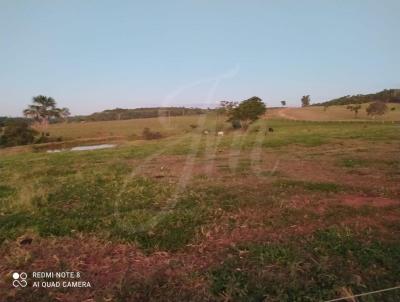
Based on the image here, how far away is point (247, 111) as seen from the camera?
5881 centimetres

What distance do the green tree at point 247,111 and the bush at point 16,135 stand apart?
122 feet

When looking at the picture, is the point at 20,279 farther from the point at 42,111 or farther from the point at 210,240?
the point at 42,111

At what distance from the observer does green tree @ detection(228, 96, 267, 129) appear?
58.9 metres

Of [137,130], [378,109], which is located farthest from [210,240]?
[378,109]

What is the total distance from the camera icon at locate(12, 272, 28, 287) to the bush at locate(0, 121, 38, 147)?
6304 centimetres

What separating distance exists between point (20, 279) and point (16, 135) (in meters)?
64.2

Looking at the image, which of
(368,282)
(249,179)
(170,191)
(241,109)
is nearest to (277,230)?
(368,282)

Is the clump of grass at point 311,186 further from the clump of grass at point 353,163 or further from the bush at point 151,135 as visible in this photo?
the bush at point 151,135

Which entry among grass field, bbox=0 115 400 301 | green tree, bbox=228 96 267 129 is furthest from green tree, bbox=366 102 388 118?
grass field, bbox=0 115 400 301

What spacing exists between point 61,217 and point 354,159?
12.3m

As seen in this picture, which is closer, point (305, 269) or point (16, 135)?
point (305, 269)

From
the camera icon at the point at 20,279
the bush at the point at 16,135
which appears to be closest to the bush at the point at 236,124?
the bush at the point at 16,135

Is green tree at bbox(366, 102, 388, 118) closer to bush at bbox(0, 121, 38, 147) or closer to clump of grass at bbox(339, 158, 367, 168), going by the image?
clump of grass at bbox(339, 158, 367, 168)

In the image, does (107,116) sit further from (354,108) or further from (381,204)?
(381,204)
